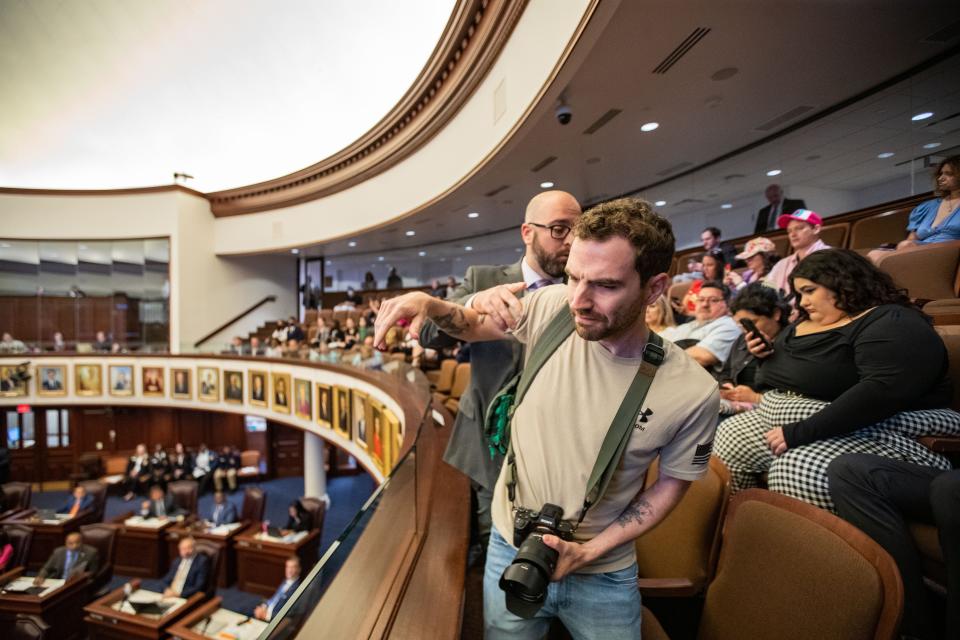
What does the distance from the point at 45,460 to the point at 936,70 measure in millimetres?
21638

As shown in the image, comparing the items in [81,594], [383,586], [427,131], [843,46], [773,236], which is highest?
[427,131]

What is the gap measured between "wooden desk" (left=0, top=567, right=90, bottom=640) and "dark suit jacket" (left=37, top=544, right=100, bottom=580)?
26 cm

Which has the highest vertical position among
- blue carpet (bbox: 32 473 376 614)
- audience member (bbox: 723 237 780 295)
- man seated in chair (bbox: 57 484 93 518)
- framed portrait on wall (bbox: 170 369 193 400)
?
audience member (bbox: 723 237 780 295)

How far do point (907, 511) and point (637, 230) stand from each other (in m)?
1.23

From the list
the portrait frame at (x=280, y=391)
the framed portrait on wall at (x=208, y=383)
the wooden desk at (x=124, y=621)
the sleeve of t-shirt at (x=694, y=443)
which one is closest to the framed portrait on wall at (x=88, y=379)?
the framed portrait on wall at (x=208, y=383)

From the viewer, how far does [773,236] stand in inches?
228

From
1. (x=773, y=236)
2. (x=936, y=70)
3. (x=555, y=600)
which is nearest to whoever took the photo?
(x=555, y=600)

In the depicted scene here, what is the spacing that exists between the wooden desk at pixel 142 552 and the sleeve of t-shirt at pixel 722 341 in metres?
10.5

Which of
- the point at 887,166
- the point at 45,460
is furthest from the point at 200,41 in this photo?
the point at 45,460

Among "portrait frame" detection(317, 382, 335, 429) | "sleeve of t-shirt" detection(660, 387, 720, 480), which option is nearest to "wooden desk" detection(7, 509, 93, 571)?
"portrait frame" detection(317, 382, 335, 429)

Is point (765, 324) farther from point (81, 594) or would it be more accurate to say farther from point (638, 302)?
point (81, 594)

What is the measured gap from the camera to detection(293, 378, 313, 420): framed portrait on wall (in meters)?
9.31

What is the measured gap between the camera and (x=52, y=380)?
1346 cm

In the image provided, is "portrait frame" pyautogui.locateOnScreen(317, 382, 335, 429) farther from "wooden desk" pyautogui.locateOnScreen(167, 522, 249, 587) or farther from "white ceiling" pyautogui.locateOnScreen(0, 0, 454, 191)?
"white ceiling" pyautogui.locateOnScreen(0, 0, 454, 191)
